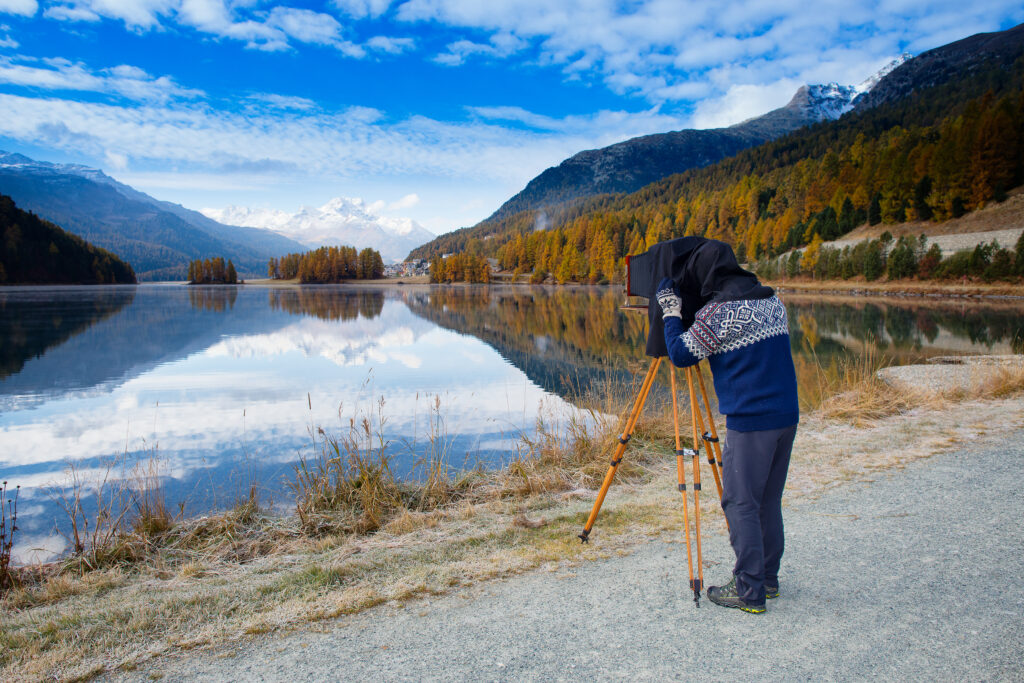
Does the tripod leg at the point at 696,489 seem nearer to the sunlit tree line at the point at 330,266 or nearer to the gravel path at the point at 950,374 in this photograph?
the gravel path at the point at 950,374

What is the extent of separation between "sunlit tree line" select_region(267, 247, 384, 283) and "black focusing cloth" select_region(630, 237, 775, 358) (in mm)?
129216

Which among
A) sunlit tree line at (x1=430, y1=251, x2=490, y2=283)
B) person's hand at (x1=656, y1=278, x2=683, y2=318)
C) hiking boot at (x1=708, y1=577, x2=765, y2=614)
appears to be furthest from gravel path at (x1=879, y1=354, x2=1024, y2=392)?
sunlit tree line at (x1=430, y1=251, x2=490, y2=283)

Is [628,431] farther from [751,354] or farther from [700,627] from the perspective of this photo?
[700,627]

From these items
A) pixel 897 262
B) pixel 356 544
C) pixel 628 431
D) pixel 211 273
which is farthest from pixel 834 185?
pixel 211 273

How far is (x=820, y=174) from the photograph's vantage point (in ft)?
280

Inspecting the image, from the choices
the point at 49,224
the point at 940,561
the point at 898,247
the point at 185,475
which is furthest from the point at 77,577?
the point at 49,224

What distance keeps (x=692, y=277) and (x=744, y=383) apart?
703 mm

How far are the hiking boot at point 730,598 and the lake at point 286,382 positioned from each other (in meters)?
4.27

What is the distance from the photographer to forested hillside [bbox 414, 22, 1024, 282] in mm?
55750

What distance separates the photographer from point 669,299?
3.13 meters

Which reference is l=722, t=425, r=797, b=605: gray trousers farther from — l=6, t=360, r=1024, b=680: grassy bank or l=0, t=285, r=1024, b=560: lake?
l=0, t=285, r=1024, b=560: lake

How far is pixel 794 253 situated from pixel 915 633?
76.6 meters

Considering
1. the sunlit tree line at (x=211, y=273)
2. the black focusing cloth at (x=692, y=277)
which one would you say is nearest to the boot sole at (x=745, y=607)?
the black focusing cloth at (x=692, y=277)

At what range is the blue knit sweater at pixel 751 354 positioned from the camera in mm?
2898
